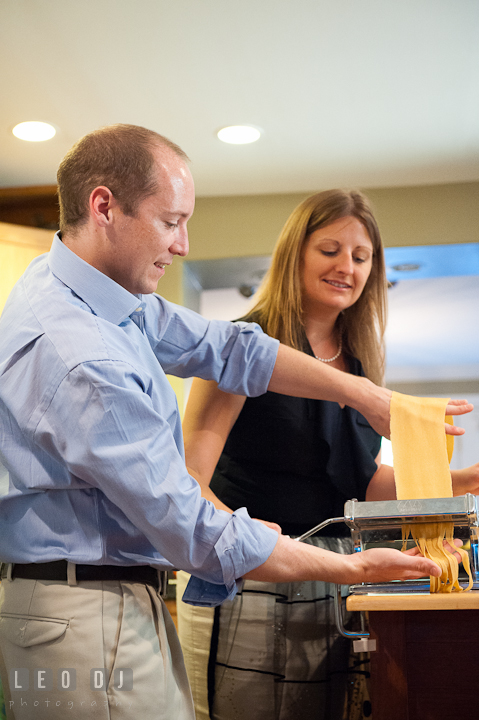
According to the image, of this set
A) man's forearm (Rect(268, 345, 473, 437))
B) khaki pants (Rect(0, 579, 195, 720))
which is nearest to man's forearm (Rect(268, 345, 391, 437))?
man's forearm (Rect(268, 345, 473, 437))

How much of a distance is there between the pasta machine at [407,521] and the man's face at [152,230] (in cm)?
43

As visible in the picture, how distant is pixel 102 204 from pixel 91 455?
0.33m

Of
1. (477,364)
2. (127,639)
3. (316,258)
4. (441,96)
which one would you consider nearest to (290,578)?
(127,639)

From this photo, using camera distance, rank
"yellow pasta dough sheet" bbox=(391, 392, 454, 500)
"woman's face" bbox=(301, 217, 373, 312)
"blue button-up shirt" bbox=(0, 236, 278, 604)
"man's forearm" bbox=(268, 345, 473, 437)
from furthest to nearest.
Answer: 1. "woman's face" bbox=(301, 217, 373, 312)
2. "man's forearm" bbox=(268, 345, 473, 437)
3. "yellow pasta dough sheet" bbox=(391, 392, 454, 500)
4. "blue button-up shirt" bbox=(0, 236, 278, 604)

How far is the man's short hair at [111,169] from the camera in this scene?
0.89 meters

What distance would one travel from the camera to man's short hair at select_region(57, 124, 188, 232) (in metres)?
0.89

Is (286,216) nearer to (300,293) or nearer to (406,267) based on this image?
(406,267)

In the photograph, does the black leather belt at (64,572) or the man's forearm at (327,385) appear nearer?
the black leather belt at (64,572)

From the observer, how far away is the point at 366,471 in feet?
4.69

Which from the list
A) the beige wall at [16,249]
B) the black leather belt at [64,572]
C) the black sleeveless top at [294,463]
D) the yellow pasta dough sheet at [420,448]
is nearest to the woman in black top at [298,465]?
the black sleeveless top at [294,463]

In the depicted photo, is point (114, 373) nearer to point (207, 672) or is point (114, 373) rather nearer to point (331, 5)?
point (207, 672)

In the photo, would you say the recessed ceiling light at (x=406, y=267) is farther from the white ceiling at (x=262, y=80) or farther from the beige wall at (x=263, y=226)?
the white ceiling at (x=262, y=80)

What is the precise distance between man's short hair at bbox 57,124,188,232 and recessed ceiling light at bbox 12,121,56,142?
190 centimetres

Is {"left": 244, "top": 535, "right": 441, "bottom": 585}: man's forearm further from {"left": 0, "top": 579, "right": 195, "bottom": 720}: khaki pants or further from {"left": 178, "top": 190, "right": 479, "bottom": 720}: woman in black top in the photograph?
{"left": 178, "top": 190, "right": 479, "bottom": 720}: woman in black top
